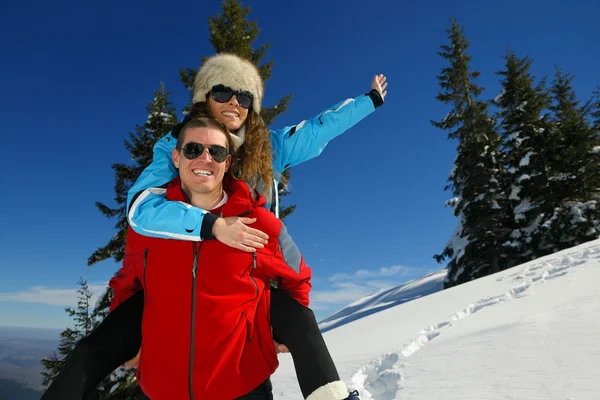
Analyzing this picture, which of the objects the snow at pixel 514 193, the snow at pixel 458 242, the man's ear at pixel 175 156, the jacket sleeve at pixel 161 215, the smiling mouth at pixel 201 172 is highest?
the snow at pixel 514 193

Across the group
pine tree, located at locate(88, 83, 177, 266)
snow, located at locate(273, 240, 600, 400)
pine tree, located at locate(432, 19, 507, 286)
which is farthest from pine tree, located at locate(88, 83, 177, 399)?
pine tree, located at locate(432, 19, 507, 286)

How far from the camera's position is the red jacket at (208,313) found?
173 centimetres

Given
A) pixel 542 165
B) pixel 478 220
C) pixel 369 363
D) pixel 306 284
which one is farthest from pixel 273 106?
pixel 542 165

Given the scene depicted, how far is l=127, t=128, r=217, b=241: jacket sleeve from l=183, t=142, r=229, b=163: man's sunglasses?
0.87ft

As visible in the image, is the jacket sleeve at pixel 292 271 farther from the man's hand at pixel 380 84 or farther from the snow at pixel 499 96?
the snow at pixel 499 96

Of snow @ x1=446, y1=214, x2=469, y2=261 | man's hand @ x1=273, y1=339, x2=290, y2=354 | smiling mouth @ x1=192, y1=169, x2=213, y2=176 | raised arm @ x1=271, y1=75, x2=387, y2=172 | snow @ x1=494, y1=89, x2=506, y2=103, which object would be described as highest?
snow @ x1=494, y1=89, x2=506, y2=103

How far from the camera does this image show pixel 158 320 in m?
1.81

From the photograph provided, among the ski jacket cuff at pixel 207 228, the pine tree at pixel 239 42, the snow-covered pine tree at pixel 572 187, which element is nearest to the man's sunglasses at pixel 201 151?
the ski jacket cuff at pixel 207 228

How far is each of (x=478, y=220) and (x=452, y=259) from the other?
265cm

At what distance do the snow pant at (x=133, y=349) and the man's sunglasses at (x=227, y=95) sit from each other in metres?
1.60

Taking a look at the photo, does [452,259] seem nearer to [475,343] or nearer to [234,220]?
[475,343]

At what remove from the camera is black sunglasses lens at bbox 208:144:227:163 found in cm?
212

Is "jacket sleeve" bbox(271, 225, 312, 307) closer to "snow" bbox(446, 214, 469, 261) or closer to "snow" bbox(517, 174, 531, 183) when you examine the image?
"snow" bbox(446, 214, 469, 261)

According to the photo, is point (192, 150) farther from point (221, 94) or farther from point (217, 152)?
point (221, 94)
